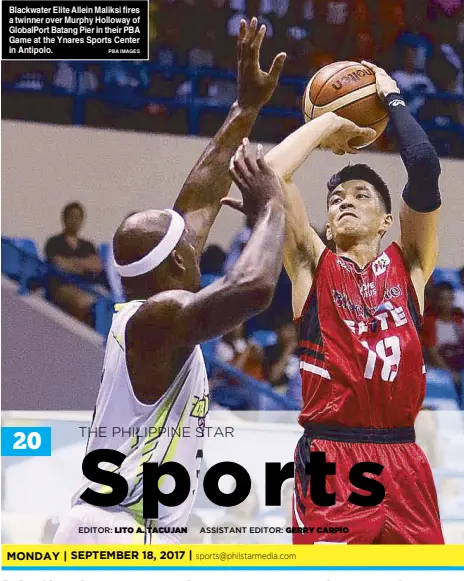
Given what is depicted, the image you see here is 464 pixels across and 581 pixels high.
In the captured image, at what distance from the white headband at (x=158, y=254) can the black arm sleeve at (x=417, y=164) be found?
0.97m

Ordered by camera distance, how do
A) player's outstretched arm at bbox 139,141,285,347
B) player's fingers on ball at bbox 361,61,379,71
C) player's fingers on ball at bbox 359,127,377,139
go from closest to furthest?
player's outstretched arm at bbox 139,141,285,347 → player's fingers on ball at bbox 359,127,377,139 → player's fingers on ball at bbox 361,61,379,71

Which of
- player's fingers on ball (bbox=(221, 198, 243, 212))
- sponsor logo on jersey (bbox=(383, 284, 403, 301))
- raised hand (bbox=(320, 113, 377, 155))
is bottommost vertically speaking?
sponsor logo on jersey (bbox=(383, 284, 403, 301))

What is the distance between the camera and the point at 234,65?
13.4ft

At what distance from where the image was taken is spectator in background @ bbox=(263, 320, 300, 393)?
404 cm

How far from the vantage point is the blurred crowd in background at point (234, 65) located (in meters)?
4.06

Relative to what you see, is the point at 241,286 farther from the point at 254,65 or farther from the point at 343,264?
the point at 254,65

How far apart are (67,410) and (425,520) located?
5.08 feet

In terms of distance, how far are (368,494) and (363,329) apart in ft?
2.21

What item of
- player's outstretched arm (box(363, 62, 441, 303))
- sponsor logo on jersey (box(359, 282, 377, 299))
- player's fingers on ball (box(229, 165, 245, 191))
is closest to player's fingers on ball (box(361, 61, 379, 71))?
player's outstretched arm (box(363, 62, 441, 303))

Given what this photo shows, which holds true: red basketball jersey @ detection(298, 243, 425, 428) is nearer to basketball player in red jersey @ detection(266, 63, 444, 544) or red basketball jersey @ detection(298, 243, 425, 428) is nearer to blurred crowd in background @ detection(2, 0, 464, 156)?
basketball player in red jersey @ detection(266, 63, 444, 544)

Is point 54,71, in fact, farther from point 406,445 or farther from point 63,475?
point 406,445

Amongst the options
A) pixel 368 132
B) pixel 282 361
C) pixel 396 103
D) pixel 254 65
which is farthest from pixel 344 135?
pixel 282 361

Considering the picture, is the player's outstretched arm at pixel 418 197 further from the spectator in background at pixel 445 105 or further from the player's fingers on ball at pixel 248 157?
the player's fingers on ball at pixel 248 157

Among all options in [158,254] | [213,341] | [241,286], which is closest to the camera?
[241,286]
